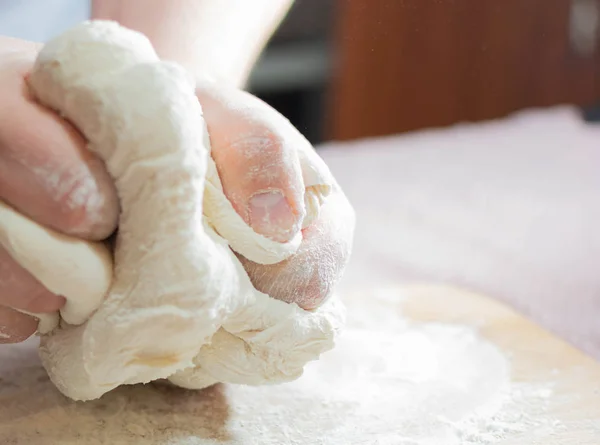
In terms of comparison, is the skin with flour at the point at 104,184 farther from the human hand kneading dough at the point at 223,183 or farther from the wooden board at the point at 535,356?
the wooden board at the point at 535,356

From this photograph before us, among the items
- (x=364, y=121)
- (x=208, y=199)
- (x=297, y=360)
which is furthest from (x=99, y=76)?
(x=364, y=121)

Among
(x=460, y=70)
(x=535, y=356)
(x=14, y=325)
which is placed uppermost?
(x=14, y=325)

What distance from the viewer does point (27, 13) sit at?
957 mm

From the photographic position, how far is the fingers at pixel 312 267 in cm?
58

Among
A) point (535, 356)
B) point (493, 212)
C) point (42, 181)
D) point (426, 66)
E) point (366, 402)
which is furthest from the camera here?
point (426, 66)

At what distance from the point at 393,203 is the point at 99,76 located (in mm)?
917

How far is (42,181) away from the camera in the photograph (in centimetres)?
48

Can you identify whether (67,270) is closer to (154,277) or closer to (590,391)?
(154,277)

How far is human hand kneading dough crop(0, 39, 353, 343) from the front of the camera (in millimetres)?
479

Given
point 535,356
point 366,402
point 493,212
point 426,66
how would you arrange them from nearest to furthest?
point 366,402, point 535,356, point 493,212, point 426,66

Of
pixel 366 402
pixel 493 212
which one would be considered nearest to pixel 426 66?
pixel 493 212

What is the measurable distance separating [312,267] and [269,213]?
0.07 m

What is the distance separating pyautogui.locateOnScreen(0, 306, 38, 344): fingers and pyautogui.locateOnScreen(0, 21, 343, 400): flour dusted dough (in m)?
0.03

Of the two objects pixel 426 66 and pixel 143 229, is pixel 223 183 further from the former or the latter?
pixel 426 66
